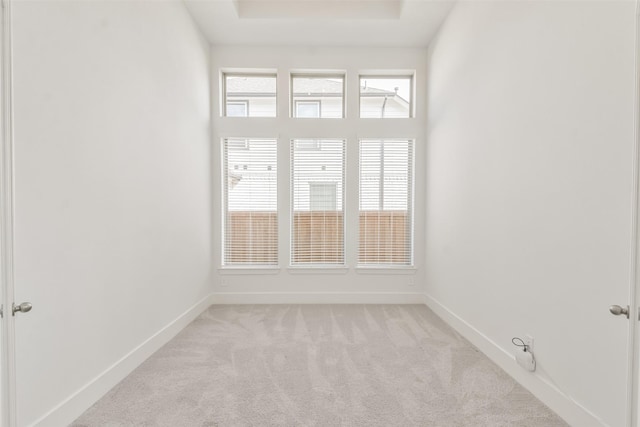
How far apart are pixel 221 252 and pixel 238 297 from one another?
65 cm

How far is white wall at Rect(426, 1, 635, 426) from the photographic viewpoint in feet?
5.13

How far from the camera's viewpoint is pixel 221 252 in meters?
4.29

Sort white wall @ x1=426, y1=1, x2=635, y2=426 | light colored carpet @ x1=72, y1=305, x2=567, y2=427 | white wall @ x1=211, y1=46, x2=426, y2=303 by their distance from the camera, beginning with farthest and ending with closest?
1. white wall @ x1=211, y1=46, x2=426, y2=303
2. light colored carpet @ x1=72, y1=305, x2=567, y2=427
3. white wall @ x1=426, y1=1, x2=635, y2=426

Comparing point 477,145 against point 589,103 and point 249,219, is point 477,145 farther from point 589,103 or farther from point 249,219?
point 249,219

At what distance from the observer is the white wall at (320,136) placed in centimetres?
422

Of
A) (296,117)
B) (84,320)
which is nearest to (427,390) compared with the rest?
(84,320)

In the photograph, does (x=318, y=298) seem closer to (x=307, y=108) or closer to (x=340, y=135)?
(x=340, y=135)

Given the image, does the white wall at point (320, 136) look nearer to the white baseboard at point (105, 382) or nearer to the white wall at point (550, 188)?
the white wall at point (550, 188)

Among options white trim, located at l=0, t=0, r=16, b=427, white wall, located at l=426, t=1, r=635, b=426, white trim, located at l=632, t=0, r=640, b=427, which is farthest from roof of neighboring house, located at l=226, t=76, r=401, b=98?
white trim, located at l=632, t=0, r=640, b=427

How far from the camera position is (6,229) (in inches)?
52.2

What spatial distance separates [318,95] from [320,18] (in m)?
0.98

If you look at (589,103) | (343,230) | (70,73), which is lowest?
(343,230)

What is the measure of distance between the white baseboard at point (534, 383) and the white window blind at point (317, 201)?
6.05 feet

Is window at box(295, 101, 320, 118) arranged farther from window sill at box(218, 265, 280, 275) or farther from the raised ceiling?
window sill at box(218, 265, 280, 275)
